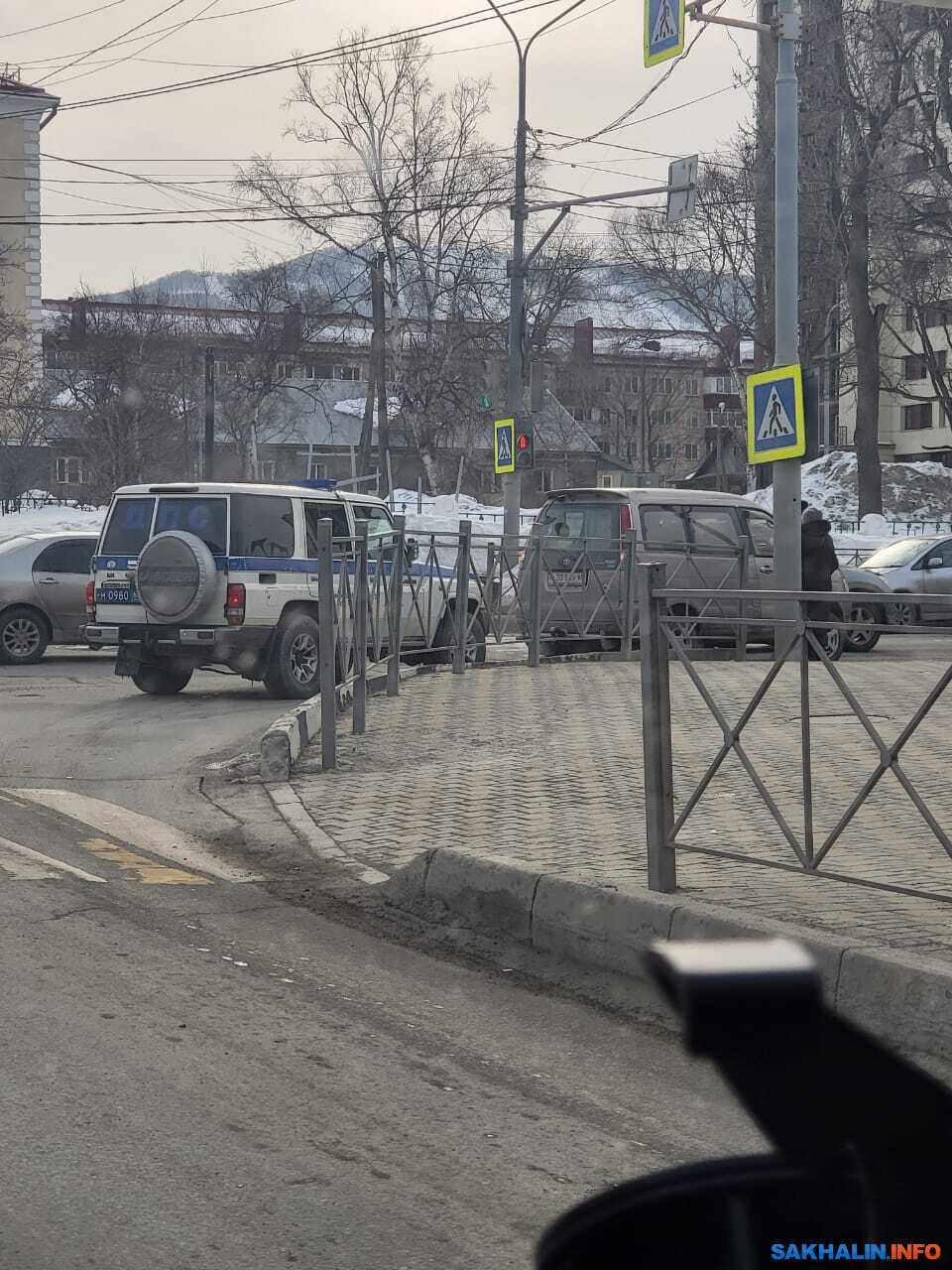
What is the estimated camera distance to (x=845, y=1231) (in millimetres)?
1269

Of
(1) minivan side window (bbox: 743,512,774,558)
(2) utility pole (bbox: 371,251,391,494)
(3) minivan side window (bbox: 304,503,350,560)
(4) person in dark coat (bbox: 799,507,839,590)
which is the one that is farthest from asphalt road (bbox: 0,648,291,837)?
(2) utility pole (bbox: 371,251,391,494)

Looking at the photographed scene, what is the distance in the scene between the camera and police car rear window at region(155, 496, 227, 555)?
14195mm

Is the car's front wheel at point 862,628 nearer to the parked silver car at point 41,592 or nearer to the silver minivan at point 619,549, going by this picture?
the silver minivan at point 619,549

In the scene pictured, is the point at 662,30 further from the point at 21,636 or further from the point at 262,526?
the point at 21,636

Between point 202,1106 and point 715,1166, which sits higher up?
point 715,1166

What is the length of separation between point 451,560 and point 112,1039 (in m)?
10.6

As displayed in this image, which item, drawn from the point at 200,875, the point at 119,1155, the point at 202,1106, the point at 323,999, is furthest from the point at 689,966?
the point at 200,875

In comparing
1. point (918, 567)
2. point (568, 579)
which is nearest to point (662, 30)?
point (568, 579)

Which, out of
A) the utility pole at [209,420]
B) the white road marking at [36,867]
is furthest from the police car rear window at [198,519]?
the utility pole at [209,420]

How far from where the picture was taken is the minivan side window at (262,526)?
46.6ft

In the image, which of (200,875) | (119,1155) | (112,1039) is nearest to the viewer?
(119,1155)

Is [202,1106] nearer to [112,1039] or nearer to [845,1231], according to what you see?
[112,1039]

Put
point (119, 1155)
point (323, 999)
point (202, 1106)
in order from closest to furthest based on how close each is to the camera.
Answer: point (119, 1155) → point (202, 1106) → point (323, 999)

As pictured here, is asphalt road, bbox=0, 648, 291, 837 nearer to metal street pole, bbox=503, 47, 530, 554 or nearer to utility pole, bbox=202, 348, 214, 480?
metal street pole, bbox=503, 47, 530, 554
